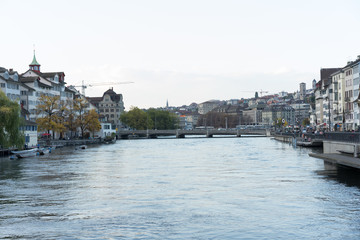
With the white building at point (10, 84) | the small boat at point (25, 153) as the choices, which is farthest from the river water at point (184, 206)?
the white building at point (10, 84)

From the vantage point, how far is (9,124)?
64.8m

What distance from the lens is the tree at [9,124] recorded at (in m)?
64.2

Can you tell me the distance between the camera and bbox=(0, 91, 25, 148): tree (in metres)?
64.2

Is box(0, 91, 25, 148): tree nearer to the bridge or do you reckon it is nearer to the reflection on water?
the reflection on water

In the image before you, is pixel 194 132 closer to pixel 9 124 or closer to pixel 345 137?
pixel 9 124

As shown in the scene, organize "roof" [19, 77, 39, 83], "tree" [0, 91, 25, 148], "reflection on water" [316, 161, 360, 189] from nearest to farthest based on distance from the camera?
1. "reflection on water" [316, 161, 360, 189]
2. "tree" [0, 91, 25, 148]
3. "roof" [19, 77, 39, 83]

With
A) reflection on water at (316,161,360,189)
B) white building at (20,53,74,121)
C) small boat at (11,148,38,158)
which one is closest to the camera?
reflection on water at (316,161,360,189)

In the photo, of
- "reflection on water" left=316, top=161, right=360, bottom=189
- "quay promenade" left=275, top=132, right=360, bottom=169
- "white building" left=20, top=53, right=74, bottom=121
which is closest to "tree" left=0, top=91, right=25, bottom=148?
"quay promenade" left=275, top=132, right=360, bottom=169

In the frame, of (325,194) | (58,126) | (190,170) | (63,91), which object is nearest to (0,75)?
(58,126)

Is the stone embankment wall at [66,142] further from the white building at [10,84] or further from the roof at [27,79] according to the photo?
the roof at [27,79]

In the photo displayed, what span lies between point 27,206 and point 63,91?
411 ft

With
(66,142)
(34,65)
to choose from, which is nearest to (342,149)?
(66,142)

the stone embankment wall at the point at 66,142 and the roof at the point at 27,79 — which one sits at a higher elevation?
the roof at the point at 27,79

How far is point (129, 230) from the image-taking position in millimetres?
20531
